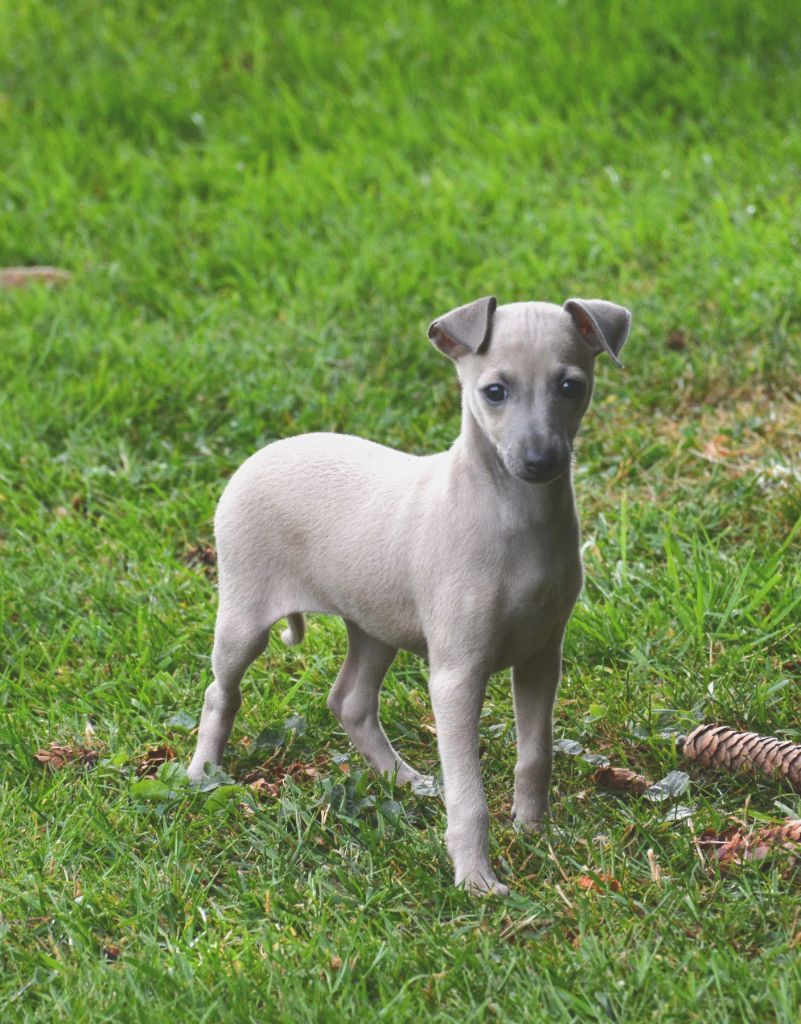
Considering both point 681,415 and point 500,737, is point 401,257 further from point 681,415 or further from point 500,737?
point 500,737

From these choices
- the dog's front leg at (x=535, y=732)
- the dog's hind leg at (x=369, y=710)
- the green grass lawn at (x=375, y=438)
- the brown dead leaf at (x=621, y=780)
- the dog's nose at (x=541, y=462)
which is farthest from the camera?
the dog's hind leg at (x=369, y=710)

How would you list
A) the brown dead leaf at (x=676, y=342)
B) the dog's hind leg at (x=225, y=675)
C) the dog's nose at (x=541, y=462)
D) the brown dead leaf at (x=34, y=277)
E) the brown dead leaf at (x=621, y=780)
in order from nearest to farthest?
the dog's nose at (x=541, y=462), the brown dead leaf at (x=621, y=780), the dog's hind leg at (x=225, y=675), the brown dead leaf at (x=676, y=342), the brown dead leaf at (x=34, y=277)

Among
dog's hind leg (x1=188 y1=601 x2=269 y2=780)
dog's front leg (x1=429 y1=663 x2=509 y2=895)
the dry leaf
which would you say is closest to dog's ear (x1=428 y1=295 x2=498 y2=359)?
dog's front leg (x1=429 y1=663 x2=509 y2=895)

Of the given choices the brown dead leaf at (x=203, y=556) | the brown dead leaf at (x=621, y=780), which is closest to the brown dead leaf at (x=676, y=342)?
the brown dead leaf at (x=203, y=556)

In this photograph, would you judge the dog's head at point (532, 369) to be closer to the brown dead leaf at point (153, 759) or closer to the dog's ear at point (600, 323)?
the dog's ear at point (600, 323)

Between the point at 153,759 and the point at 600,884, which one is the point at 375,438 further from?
the point at 600,884

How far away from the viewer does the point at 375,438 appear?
6305 millimetres

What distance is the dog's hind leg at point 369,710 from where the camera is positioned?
4.28 metres

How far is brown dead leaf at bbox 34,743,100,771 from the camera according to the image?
4395 millimetres

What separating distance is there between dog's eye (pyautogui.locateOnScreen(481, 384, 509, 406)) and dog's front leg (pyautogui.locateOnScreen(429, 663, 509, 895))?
722mm

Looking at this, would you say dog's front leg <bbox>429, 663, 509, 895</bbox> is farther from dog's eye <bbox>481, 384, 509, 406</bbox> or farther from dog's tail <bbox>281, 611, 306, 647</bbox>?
dog's tail <bbox>281, 611, 306, 647</bbox>

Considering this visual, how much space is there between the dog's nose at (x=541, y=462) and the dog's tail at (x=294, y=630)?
1365 mm

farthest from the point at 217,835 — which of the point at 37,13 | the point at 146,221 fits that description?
the point at 37,13

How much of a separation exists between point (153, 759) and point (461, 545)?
4.79ft
